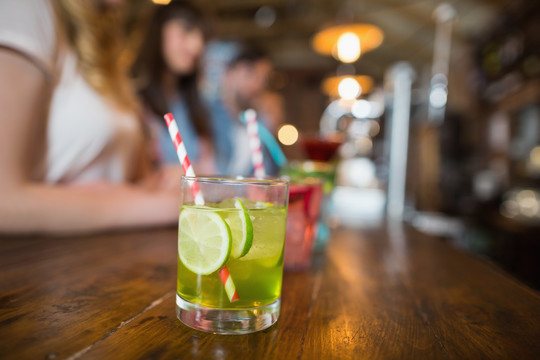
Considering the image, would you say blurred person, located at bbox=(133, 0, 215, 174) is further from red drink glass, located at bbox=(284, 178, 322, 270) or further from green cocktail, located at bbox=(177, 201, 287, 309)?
green cocktail, located at bbox=(177, 201, 287, 309)

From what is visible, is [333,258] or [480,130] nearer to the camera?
[333,258]

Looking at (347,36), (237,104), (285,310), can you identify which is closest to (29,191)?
(285,310)

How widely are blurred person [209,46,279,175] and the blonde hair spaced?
7.12ft

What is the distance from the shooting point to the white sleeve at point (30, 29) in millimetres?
912

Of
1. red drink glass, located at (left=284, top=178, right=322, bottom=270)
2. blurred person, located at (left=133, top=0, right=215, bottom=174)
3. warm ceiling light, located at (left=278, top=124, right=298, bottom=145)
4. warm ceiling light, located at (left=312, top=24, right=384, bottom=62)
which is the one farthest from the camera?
warm ceiling light, located at (left=278, top=124, right=298, bottom=145)

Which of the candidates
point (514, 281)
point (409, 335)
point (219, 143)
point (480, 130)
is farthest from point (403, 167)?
point (480, 130)

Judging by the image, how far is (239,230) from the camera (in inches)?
20.6

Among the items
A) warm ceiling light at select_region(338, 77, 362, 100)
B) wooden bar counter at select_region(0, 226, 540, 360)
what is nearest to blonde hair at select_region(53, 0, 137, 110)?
wooden bar counter at select_region(0, 226, 540, 360)

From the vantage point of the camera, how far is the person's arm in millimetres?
933

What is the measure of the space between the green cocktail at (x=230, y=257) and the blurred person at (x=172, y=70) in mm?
1716

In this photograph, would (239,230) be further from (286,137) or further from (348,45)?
(286,137)

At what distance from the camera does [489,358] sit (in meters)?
0.46

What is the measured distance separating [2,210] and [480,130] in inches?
236

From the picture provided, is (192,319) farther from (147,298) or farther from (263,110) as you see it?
(263,110)
